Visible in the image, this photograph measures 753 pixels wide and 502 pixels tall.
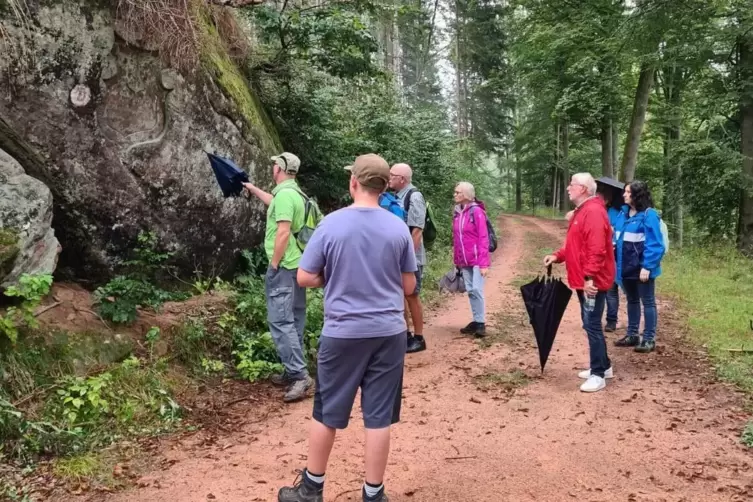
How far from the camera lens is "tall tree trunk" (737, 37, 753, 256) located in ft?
46.2

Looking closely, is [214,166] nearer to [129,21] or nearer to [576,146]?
[129,21]

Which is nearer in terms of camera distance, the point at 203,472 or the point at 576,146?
the point at 203,472

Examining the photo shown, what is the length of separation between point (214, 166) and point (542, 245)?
15.4 m

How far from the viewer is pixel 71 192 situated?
5.72 m

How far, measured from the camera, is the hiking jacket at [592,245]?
17.3ft

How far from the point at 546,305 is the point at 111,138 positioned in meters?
4.85

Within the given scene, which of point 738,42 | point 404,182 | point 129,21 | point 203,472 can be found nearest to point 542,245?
point 738,42

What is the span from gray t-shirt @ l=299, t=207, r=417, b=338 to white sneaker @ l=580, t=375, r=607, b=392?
3109mm

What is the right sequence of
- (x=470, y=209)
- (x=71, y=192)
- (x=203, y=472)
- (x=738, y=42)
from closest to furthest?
(x=203, y=472), (x=71, y=192), (x=470, y=209), (x=738, y=42)

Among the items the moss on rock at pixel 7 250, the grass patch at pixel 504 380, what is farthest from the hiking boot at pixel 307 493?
the moss on rock at pixel 7 250

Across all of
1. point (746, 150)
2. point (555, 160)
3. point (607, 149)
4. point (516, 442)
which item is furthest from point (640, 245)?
point (555, 160)

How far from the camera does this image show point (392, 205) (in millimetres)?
6363

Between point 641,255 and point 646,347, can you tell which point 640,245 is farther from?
point 646,347

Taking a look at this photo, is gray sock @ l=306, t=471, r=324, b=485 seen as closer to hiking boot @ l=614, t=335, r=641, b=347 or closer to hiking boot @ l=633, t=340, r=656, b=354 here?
hiking boot @ l=633, t=340, r=656, b=354
